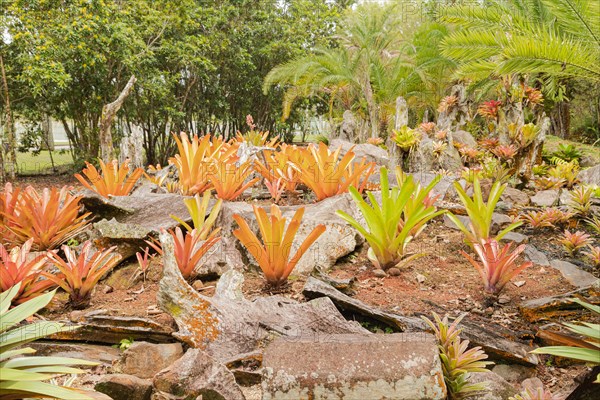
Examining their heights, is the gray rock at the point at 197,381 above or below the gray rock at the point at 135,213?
below

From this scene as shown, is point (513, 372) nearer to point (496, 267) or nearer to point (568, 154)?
point (496, 267)

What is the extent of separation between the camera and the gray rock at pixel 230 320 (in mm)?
2350

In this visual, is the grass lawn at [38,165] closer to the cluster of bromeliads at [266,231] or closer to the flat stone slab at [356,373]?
the cluster of bromeliads at [266,231]

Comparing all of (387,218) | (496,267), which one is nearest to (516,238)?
(496,267)

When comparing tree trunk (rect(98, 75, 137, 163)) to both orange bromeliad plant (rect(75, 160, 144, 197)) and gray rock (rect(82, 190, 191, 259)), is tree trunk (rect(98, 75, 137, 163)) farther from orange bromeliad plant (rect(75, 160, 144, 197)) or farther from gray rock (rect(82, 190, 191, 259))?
gray rock (rect(82, 190, 191, 259))

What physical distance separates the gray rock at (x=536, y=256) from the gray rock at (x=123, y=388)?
2.96 m

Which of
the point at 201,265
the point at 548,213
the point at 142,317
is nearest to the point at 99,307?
the point at 142,317

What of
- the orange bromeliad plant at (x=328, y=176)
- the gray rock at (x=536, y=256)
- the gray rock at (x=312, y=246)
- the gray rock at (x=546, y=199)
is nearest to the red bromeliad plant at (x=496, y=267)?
the gray rock at (x=536, y=256)

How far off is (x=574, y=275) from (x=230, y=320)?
2398 millimetres

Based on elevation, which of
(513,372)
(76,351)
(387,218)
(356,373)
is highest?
(387,218)

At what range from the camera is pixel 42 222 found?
3.34m

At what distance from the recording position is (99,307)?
110 inches

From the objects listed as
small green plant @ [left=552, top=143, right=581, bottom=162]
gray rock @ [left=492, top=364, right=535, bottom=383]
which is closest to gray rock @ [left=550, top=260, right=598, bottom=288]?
gray rock @ [left=492, top=364, right=535, bottom=383]

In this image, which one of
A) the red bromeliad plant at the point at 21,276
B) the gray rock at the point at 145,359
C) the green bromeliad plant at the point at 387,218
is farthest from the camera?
the green bromeliad plant at the point at 387,218
